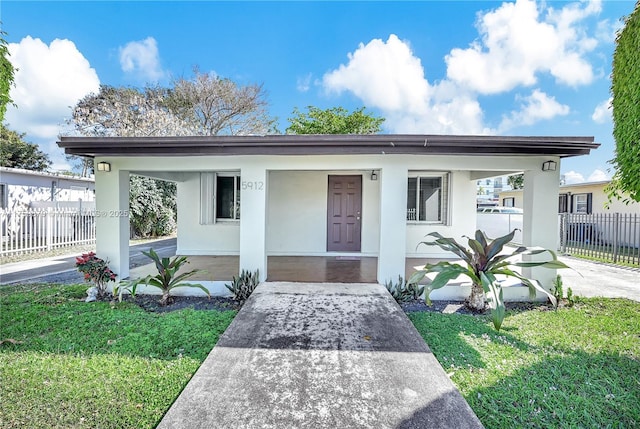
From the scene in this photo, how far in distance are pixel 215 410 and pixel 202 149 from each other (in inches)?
176

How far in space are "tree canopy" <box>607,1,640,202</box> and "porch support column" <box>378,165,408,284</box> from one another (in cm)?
296

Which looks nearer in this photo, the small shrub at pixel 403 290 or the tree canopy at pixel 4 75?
the tree canopy at pixel 4 75

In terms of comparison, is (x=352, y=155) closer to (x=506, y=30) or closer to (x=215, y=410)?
(x=215, y=410)

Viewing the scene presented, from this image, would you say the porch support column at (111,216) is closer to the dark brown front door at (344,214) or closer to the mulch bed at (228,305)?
the mulch bed at (228,305)

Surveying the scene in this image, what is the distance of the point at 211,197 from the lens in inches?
388

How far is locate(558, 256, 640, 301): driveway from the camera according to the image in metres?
6.60

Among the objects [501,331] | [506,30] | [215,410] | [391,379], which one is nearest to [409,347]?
[391,379]

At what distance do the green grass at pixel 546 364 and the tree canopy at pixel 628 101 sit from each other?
2.06m

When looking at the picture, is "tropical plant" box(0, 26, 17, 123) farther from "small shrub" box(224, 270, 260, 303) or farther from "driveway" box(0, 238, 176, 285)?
"driveway" box(0, 238, 176, 285)

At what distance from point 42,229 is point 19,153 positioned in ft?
57.4

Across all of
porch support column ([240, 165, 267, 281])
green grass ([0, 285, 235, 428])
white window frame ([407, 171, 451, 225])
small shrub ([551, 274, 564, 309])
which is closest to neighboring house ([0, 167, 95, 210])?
green grass ([0, 285, 235, 428])

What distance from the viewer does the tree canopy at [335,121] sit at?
23016mm

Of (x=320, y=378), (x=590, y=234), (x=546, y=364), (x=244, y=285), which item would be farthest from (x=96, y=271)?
(x=590, y=234)

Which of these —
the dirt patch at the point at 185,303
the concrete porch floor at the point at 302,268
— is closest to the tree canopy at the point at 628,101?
the concrete porch floor at the point at 302,268
